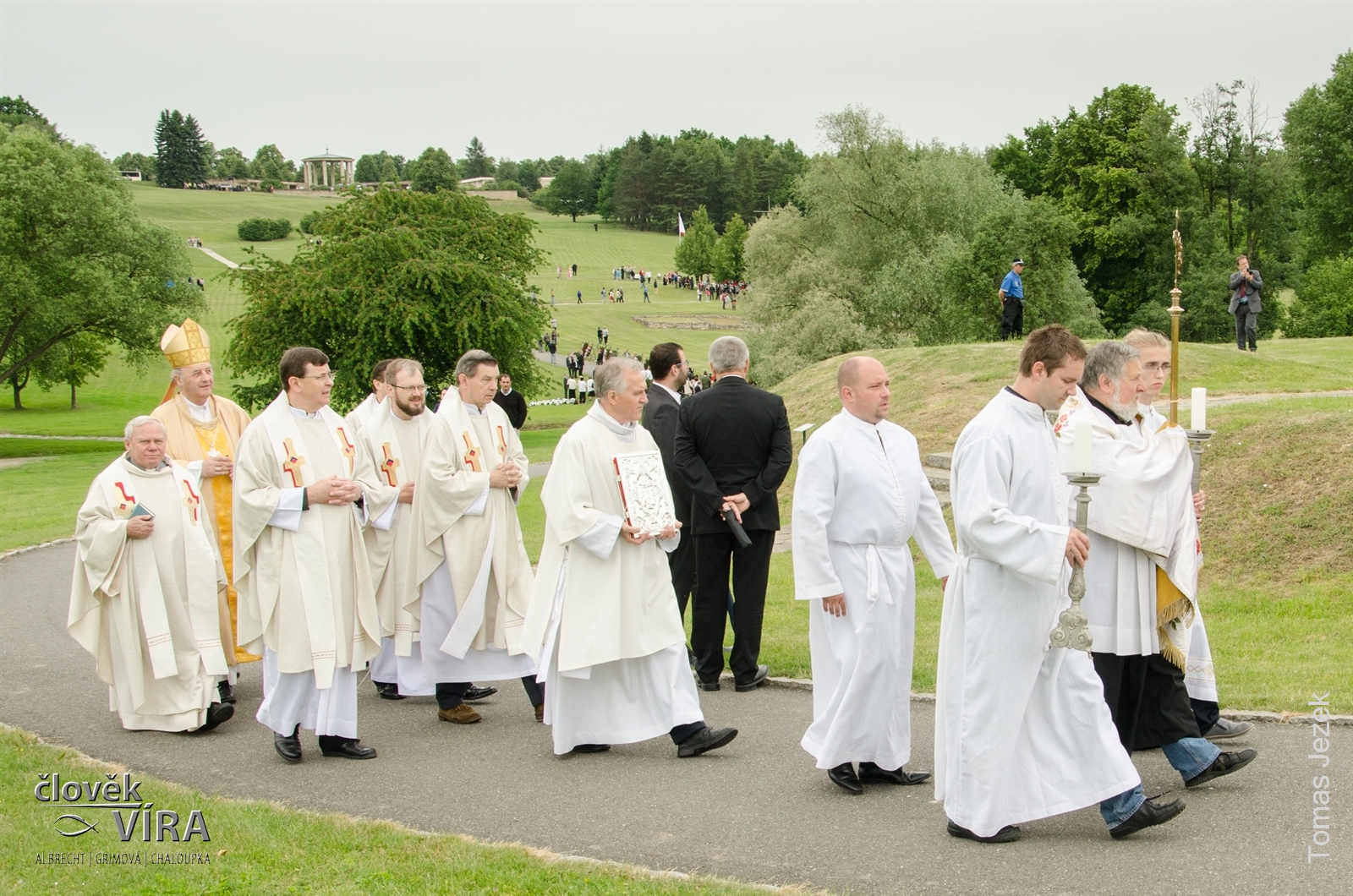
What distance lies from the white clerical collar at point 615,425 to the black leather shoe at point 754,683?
225cm

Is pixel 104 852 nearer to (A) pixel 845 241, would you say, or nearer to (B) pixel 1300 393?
(B) pixel 1300 393

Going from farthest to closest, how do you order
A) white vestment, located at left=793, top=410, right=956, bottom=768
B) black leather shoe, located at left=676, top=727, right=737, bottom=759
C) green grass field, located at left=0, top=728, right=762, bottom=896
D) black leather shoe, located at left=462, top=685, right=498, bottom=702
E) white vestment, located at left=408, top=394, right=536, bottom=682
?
black leather shoe, located at left=462, top=685, right=498, bottom=702 → white vestment, located at left=408, top=394, right=536, bottom=682 → black leather shoe, located at left=676, top=727, right=737, bottom=759 → white vestment, located at left=793, top=410, right=956, bottom=768 → green grass field, located at left=0, top=728, right=762, bottom=896

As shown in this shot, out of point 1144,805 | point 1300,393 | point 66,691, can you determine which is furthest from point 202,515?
point 1300,393

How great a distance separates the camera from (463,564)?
8.52 meters

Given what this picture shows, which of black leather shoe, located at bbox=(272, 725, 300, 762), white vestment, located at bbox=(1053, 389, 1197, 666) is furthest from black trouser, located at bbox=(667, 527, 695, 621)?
white vestment, located at bbox=(1053, 389, 1197, 666)

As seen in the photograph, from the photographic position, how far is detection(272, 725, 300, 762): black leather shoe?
733cm

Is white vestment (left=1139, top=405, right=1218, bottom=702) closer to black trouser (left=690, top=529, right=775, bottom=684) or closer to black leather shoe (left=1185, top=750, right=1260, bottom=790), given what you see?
black leather shoe (left=1185, top=750, right=1260, bottom=790)

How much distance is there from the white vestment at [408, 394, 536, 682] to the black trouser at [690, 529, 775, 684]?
1281mm

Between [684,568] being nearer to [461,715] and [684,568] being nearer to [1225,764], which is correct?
[461,715]

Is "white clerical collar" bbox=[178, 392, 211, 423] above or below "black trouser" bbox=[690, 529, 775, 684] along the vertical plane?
above

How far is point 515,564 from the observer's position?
871 cm

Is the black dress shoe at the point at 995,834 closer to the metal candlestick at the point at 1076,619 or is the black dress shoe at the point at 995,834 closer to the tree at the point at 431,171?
the metal candlestick at the point at 1076,619

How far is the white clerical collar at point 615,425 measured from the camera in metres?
7.48

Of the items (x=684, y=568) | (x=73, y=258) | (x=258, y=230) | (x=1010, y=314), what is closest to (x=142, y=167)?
(x=258, y=230)
